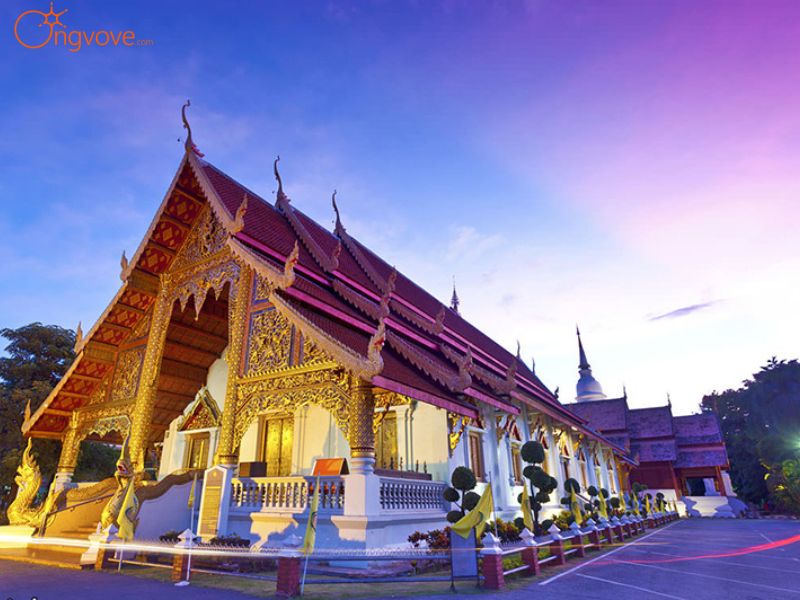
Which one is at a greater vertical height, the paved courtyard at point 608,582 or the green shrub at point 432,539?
the green shrub at point 432,539

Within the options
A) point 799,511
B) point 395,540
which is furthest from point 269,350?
point 799,511

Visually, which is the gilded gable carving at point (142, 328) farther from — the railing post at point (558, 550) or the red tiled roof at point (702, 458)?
the red tiled roof at point (702, 458)

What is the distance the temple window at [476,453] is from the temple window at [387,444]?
6.08ft

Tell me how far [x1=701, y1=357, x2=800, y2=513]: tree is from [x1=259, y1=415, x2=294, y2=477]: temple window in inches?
1202

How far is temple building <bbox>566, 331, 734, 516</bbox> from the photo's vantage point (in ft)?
108

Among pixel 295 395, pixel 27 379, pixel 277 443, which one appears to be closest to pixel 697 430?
pixel 277 443

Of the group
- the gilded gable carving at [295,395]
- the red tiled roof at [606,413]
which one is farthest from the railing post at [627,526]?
the red tiled roof at [606,413]

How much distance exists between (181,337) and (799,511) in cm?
3230

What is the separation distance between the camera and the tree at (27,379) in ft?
51.7

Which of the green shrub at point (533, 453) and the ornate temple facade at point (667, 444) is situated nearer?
the green shrub at point (533, 453)

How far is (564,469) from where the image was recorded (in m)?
17.4

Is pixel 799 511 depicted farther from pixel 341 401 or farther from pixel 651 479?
pixel 341 401

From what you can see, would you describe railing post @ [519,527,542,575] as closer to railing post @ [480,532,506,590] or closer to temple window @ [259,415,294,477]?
railing post @ [480,532,506,590]

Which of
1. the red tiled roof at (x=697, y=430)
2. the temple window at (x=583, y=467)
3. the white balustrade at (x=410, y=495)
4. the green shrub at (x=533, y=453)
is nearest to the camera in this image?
the white balustrade at (x=410, y=495)
